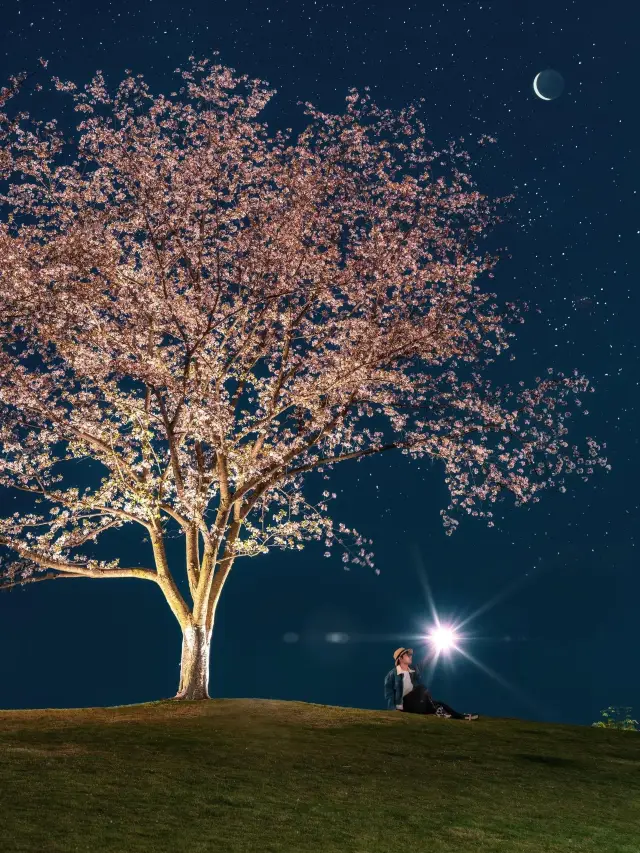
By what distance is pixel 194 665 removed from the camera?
23297 mm

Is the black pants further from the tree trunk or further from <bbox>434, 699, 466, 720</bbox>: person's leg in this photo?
the tree trunk

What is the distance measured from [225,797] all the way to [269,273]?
15.4 m

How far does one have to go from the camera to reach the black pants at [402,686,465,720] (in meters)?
21.2

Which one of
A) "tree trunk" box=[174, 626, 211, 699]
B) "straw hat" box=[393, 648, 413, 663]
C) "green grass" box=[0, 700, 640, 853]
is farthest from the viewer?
"tree trunk" box=[174, 626, 211, 699]

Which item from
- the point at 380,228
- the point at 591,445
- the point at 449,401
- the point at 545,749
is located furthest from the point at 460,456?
the point at 545,749

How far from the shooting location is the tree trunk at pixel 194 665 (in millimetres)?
23094

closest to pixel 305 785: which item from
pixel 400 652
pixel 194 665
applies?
pixel 400 652

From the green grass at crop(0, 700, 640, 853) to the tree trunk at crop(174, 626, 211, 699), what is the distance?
2.58 meters

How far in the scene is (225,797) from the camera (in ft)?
39.7

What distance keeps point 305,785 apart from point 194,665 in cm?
1056

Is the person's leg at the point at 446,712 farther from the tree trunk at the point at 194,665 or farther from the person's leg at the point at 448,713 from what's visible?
the tree trunk at the point at 194,665

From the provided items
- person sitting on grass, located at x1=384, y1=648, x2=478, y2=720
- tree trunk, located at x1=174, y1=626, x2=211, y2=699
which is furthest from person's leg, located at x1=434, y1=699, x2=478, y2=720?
tree trunk, located at x1=174, y1=626, x2=211, y2=699

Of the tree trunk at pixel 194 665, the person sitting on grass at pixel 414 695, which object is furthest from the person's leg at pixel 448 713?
the tree trunk at pixel 194 665

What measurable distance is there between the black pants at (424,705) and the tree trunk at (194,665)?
17.4ft
